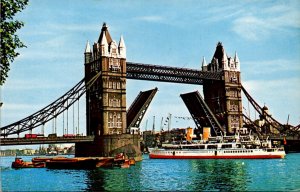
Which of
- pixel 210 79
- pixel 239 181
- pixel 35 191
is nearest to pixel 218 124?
pixel 210 79

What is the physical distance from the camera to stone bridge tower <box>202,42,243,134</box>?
124312mm

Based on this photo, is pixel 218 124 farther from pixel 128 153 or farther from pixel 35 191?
pixel 35 191

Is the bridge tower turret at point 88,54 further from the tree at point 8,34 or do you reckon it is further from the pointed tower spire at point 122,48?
the tree at point 8,34

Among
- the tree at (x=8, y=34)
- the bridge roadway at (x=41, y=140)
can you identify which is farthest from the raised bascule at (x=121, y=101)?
the tree at (x=8, y=34)

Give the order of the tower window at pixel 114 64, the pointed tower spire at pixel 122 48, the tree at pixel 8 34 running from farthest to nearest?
the pointed tower spire at pixel 122 48 → the tower window at pixel 114 64 → the tree at pixel 8 34

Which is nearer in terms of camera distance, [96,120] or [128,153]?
[128,153]

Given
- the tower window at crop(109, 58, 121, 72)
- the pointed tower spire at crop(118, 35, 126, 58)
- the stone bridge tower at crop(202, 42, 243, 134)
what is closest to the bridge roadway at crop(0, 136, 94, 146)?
the tower window at crop(109, 58, 121, 72)

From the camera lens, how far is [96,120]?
103 metres

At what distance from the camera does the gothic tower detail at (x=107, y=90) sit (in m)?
99.6

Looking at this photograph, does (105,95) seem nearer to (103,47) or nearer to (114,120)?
(114,120)

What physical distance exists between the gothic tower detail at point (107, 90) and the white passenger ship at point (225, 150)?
24.6 meters

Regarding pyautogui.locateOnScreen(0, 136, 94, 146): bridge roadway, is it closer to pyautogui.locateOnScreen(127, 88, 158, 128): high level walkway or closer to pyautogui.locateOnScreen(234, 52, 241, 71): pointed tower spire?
pyautogui.locateOnScreen(127, 88, 158, 128): high level walkway

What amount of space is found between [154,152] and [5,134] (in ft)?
166

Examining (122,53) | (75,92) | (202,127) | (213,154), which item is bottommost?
(213,154)
